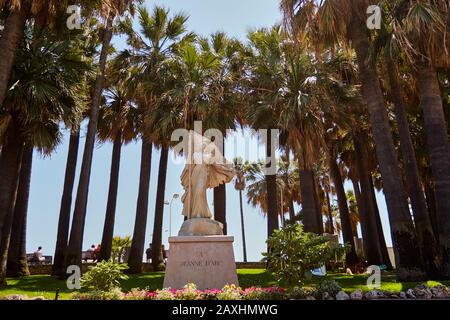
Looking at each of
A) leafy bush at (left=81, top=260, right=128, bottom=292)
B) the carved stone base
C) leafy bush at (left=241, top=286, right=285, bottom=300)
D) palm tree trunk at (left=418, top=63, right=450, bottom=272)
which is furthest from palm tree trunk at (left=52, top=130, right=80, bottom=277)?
palm tree trunk at (left=418, top=63, right=450, bottom=272)

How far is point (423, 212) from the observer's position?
12117 mm

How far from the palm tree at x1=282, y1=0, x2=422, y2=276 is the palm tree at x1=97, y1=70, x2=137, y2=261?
9850 millimetres

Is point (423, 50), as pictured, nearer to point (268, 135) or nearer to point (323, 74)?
point (323, 74)

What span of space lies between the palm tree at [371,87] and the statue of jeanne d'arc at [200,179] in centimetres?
473

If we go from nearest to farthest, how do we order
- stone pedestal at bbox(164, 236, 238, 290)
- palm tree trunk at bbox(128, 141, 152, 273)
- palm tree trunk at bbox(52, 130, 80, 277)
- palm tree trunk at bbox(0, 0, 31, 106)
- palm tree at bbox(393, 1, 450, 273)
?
stone pedestal at bbox(164, 236, 238, 290), palm tree trunk at bbox(0, 0, 31, 106), palm tree at bbox(393, 1, 450, 273), palm tree trunk at bbox(52, 130, 80, 277), palm tree trunk at bbox(128, 141, 152, 273)

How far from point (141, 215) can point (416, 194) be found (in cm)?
1191

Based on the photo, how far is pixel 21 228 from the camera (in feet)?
57.5

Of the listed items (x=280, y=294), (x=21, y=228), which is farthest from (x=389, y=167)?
(x=21, y=228)

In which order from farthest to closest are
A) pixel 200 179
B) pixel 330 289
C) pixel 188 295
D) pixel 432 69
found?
pixel 432 69
pixel 200 179
pixel 330 289
pixel 188 295

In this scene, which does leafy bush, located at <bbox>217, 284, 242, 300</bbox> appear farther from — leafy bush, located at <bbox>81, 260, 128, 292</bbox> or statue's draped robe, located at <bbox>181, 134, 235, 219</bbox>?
statue's draped robe, located at <bbox>181, 134, 235, 219</bbox>

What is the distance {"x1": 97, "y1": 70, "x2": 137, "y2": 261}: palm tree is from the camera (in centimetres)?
1934

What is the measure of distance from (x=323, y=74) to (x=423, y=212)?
250 inches

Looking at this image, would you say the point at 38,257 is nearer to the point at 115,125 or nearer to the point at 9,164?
the point at 115,125

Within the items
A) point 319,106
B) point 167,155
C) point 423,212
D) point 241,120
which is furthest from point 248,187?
point 423,212
